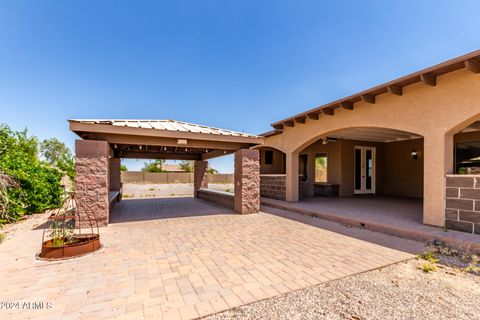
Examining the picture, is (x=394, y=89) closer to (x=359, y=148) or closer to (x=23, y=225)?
(x=359, y=148)

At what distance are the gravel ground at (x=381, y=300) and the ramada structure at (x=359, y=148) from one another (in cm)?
281

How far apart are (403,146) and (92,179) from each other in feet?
43.6

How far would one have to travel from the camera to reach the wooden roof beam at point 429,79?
5.15 metres

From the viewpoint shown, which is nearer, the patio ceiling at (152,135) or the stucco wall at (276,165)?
the patio ceiling at (152,135)

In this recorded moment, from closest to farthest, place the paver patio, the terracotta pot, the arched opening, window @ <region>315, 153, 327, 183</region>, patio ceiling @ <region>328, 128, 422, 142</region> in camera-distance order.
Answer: the paver patio < the terracotta pot < patio ceiling @ <region>328, 128, 422, 142</region> < the arched opening < window @ <region>315, 153, 327, 183</region>

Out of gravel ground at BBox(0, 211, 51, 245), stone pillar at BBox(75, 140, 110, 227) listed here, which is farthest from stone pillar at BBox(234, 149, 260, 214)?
gravel ground at BBox(0, 211, 51, 245)

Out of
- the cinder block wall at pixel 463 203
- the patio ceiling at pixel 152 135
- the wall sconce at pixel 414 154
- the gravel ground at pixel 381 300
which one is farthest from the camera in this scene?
the wall sconce at pixel 414 154

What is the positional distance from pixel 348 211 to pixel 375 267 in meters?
4.19

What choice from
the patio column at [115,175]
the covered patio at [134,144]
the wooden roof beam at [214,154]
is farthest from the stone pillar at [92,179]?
the patio column at [115,175]

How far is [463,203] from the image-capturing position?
194 inches

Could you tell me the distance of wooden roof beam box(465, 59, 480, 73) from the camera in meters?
4.42

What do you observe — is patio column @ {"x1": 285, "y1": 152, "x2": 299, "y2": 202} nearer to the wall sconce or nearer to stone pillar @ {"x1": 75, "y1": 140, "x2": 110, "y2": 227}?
the wall sconce

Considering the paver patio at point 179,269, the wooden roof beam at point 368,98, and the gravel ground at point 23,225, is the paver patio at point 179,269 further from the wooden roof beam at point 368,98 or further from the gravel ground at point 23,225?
the wooden roof beam at point 368,98

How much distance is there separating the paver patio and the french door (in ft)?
23.3
